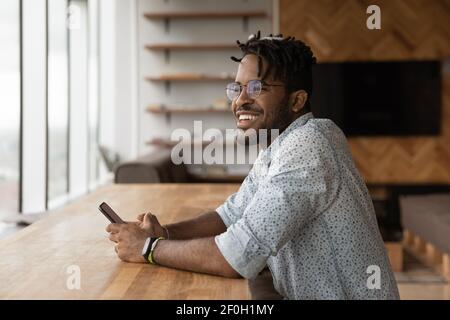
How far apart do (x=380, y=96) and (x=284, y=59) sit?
555cm

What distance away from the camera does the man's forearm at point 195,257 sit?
1336mm

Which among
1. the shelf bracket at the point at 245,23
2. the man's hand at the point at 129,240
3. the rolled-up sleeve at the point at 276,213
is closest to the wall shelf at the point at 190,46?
the shelf bracket at the point at 245,23

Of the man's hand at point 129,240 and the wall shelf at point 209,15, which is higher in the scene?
the wall shelf at point 209,15

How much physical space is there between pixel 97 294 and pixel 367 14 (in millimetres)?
6128

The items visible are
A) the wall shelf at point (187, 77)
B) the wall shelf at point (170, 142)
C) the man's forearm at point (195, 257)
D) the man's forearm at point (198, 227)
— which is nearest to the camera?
the man's forearm at point (195, 257)

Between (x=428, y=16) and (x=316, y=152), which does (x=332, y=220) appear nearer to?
(x=316, y=152)

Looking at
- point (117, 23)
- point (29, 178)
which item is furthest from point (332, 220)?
point (117, 23)

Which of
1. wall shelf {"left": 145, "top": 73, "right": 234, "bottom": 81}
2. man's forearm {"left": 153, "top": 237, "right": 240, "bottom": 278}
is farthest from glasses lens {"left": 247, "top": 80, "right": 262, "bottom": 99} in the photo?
wall shelf {"left": 145, "top": 73, "right": 234, "bottom": 81}

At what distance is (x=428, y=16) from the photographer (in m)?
6.69

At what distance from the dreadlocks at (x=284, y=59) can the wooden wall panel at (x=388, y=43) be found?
5287mm

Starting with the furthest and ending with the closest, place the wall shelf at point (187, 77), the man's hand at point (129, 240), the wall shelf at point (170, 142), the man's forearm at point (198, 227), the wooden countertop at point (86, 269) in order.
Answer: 1. the wall shelf at point (170, 142)
2. the wall shelf at point (187, 77)
3. the man's forearm at point (198, 227)
4. the man's hand at point (129, 240)
5. the wooden countertop at point (86, 269)

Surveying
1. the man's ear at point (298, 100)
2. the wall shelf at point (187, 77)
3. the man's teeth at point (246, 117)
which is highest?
the wall shelf at point (187, 77)

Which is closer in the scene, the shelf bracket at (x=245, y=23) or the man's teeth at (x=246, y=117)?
the man's teeth at (x=246, y=117)

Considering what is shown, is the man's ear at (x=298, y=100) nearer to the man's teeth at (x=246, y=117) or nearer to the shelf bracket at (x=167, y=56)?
the man's teeth at (x=246, y=117)
